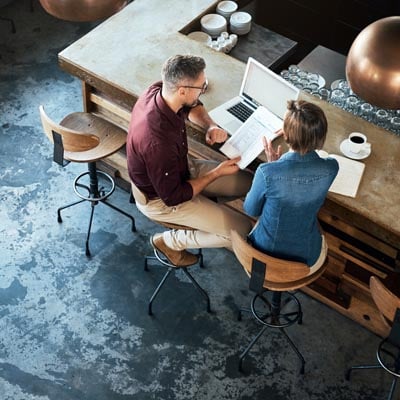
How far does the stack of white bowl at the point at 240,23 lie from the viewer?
4934 mm

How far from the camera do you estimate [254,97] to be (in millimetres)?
4133

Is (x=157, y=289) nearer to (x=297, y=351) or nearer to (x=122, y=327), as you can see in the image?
(x=122, y=327)

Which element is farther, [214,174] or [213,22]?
[213,22]

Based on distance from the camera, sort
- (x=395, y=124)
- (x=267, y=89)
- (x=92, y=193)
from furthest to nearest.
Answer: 1. (x=92, y=193)
2. (x=395, y=124)
3. (x=267, y=89)

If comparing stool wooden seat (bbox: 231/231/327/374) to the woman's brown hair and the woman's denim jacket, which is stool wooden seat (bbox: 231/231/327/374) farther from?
the woman's brown hair

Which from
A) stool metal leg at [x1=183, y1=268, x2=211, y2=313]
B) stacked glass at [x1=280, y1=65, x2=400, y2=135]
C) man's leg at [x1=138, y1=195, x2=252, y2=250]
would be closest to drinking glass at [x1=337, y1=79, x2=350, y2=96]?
stacked glass at [x1=280, y1=65, x2=400, y2=135]

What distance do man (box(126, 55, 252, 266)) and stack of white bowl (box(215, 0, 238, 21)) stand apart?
1.15m

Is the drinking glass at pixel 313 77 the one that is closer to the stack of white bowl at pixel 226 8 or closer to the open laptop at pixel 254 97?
the open laptop at pixel 254 97

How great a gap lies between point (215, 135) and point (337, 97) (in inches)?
33.5

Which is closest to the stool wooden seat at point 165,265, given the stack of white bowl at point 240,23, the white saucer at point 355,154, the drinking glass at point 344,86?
the white saucer at point 355,154

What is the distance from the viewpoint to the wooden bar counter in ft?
12.2

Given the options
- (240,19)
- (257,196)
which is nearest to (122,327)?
(257,196)

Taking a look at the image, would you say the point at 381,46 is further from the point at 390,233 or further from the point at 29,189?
the point at 29,189

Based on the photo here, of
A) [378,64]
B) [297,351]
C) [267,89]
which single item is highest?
[378,64]
